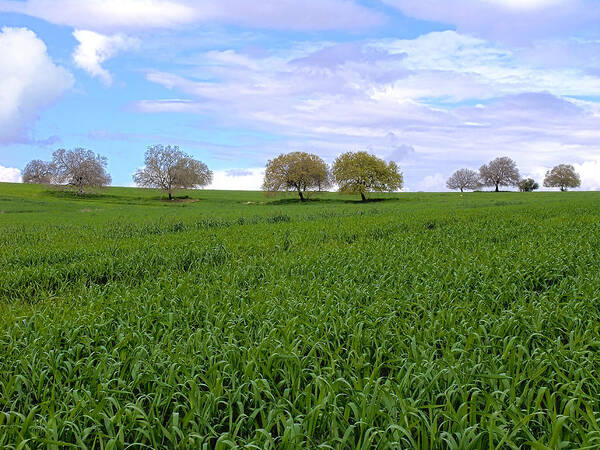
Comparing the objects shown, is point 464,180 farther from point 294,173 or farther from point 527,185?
point 294,173

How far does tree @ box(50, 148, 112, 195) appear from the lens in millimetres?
75062

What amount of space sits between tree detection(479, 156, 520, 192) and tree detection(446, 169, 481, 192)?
9.00ft

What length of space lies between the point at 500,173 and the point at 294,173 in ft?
206

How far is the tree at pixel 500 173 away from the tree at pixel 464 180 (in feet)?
9.00

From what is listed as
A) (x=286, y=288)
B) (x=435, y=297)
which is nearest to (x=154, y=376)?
(x=286, y=288)

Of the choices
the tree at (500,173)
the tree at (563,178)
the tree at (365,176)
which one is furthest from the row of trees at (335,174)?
the tree at (563,178)

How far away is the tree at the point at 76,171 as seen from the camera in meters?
75.1

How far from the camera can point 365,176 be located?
6675 centimetres

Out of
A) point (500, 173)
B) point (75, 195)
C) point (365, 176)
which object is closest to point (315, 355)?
point (365, 176)

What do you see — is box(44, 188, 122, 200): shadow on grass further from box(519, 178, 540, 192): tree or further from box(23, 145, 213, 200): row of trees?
box(519, 178, 540, 192): tree

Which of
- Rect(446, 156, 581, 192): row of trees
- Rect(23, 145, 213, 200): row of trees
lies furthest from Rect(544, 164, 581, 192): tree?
Rect(23, 145, 213, 200): row of trees

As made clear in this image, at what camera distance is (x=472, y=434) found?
3023 millimetres

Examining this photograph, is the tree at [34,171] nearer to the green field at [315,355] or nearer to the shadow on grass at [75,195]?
the shadow on grass at [75,195]

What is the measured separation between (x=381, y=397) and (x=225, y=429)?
1.34 m
